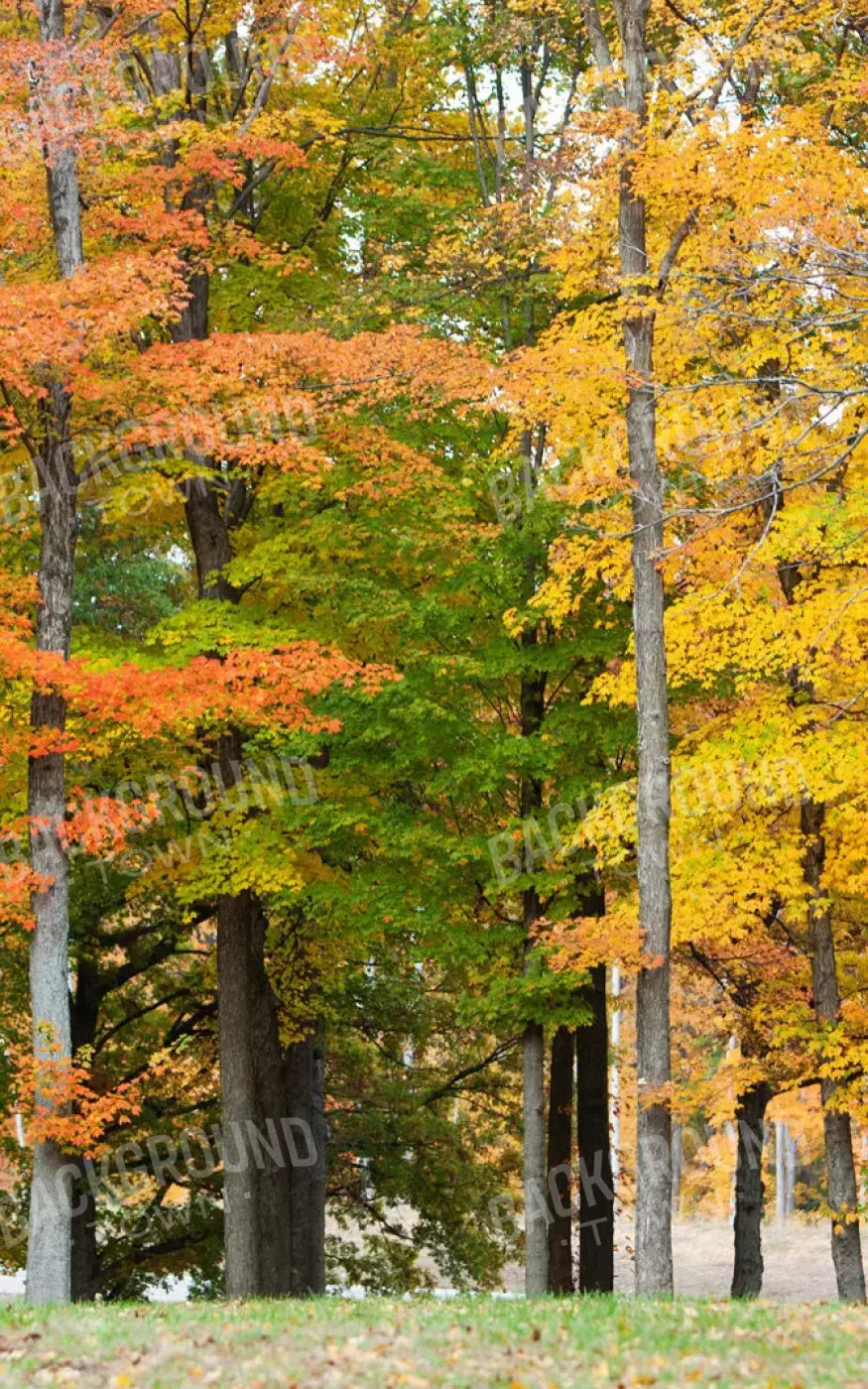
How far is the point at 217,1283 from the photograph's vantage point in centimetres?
2581

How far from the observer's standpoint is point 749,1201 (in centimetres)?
2569

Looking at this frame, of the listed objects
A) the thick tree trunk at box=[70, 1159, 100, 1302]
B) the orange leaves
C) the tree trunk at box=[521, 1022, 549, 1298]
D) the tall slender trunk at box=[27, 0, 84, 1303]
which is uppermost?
the tall slender trunk at box=[27, 0, 84, 1303]

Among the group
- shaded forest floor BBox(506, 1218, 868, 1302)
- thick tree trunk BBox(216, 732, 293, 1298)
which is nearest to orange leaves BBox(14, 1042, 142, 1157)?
thick tree trunk BBox(216, 732, 293, 1298)

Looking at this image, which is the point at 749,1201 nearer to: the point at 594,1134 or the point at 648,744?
the point at 594,1134

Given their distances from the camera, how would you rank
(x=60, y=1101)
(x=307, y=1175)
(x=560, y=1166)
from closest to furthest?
(x=60, y=1101), (x=560, y=1166), (x=307, y=1175)

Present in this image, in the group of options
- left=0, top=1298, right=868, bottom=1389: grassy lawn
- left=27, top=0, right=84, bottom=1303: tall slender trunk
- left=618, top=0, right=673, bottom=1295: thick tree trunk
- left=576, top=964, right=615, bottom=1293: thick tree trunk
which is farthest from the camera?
left=576, top=964, right=615, bottom=1293: thick tree trunk

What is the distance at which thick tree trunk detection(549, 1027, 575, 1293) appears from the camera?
72.1 ft

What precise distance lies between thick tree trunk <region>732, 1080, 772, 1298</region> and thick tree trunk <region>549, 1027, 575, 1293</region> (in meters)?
3.26

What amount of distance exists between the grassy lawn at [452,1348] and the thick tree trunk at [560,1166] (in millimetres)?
11211

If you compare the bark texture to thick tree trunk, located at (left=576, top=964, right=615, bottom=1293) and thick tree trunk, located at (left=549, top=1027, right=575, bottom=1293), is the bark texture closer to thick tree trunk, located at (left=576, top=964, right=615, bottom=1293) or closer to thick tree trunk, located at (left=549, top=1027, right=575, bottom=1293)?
thick tree trunk, located at (left=549, top=1027, right=575, bottom=1293)

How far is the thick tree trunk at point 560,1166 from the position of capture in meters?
22.0

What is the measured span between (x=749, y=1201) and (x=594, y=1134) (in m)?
5.19

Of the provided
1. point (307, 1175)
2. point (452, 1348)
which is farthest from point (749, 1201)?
point (452, 1348)

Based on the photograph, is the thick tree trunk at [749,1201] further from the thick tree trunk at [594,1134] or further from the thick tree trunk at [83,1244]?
the thick tree trunk at [83,1244]
